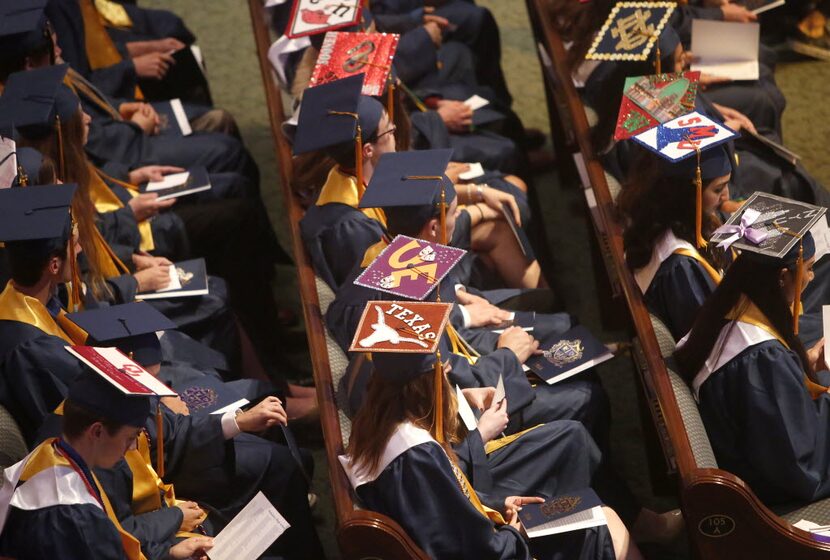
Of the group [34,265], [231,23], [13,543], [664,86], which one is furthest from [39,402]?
[231,23]

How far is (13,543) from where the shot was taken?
3143mm

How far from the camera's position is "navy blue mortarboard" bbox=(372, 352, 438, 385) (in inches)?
132

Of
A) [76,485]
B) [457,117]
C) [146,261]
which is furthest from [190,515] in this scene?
[457,117]

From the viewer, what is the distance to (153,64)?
19.8 ft

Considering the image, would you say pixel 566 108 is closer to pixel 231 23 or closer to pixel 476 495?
pixel 476 495

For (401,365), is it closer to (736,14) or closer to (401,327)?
(401,327)

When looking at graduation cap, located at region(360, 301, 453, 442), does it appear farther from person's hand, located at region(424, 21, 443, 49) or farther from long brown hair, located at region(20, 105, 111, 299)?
person's hand, located at region(424, 21, 443, 49)

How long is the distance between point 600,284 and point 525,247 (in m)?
0.54

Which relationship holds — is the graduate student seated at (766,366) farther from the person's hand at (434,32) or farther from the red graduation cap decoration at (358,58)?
the person's hand at (434,32)

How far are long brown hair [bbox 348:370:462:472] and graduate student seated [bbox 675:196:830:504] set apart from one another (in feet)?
2.98

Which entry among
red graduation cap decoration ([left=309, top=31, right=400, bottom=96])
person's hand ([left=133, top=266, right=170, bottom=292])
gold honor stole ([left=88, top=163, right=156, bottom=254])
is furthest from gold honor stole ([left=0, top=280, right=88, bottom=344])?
red graduation cap decoration ([left=309, top=31, right=400, bottom=96])

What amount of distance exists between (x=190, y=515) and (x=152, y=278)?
4.18ft

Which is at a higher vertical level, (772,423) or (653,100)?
(653,100)

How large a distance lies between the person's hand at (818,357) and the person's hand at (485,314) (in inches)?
42.0
